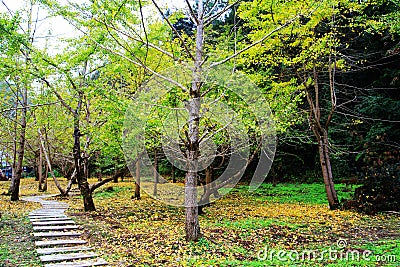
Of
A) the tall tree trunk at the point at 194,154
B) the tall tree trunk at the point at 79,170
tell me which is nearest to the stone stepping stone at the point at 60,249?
the tall tree trunk at the point at 194,154

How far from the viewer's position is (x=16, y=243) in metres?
4.70

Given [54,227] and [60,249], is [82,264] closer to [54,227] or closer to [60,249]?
[60,249]

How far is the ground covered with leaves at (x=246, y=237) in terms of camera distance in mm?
4281

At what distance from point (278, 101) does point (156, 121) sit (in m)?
3.14

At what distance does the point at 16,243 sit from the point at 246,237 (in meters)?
3.47

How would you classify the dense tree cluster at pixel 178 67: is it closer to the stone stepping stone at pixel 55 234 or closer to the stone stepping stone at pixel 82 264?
the stone stepping stone at pixel 82 264

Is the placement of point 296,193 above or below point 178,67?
below

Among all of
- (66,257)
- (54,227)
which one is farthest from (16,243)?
(66,257)

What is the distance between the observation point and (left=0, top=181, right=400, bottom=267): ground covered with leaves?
Result: 428cm

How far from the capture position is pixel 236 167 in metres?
9.49

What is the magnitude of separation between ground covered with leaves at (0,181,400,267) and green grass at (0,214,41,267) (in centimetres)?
83

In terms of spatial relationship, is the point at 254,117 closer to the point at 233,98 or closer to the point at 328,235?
the point at 233,98

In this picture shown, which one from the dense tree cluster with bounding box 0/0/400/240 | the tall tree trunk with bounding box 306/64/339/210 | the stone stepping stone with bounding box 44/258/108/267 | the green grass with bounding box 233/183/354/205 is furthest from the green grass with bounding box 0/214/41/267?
the green grass with bounding box 233/183/354/205

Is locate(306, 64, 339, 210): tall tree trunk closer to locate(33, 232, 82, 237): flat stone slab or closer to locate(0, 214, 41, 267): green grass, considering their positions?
locate(33, 232, 82, 237): flat stone slab
